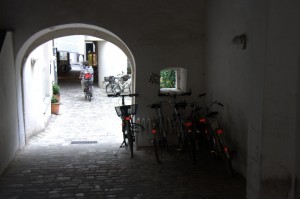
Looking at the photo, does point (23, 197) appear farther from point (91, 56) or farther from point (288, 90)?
point (91, 56)

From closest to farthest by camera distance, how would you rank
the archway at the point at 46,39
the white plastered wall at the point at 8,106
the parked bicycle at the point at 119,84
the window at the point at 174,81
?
the white plastered wall at the point at 8,106
the archway at the point at 46,39
the window at the point at 174,81
the parked bicycle at the point at 119,84

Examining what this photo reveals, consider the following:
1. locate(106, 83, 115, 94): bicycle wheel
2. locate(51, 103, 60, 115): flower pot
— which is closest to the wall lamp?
locate(51, 103, 60, 115): flower pot

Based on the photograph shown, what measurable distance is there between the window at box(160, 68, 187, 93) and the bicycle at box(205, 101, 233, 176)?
5.56ft

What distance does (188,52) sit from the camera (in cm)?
855

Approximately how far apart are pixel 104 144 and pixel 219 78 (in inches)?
135

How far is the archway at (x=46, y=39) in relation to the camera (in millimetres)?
8367

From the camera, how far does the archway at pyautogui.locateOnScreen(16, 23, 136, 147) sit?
8.37m

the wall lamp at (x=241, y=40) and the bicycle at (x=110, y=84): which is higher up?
the wall lamp at (x=241, y=40)

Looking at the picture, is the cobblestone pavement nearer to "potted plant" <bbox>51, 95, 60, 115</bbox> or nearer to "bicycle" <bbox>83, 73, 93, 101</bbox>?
"potted plant" <bbox>51, 95, 60, 115</bbox>

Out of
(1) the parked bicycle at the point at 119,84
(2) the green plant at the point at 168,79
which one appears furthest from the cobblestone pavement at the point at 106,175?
(1) the parked bicycle at the point at 119,84

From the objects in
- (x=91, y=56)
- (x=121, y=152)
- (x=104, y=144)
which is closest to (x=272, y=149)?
(x=121, y=152)

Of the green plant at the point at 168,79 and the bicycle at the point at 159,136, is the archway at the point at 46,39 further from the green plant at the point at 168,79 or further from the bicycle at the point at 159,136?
the green plant at the point at 168,79

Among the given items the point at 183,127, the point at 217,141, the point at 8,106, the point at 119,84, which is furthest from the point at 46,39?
the point at 119,84

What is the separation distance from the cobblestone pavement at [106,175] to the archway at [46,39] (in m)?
0.94
